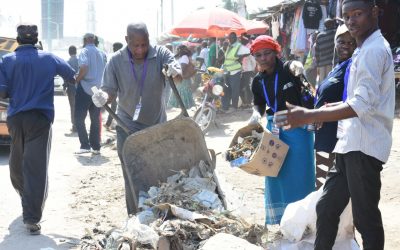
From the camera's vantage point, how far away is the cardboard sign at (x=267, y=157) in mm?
4875

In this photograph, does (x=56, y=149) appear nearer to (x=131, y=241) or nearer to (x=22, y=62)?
(x=22, y=62)

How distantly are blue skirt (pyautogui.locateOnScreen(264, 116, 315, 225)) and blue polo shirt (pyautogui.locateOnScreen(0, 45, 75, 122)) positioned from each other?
2328 mm

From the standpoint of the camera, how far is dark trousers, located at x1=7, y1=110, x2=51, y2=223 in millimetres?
5820

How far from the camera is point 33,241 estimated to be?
18.4 ft

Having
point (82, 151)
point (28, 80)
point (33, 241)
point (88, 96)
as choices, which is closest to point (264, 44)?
point (28, 80)

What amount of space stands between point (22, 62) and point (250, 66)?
10218 mm

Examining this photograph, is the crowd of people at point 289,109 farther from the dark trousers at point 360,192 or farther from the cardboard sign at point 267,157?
the cardboard sign at point 267,157

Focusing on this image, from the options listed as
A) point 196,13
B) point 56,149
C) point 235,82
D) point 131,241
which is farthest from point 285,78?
point 196,13

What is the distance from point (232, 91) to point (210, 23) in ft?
7.91

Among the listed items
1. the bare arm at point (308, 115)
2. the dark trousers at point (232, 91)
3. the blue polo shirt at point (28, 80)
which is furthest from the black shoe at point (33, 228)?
the dark trousers at point (232, 91)

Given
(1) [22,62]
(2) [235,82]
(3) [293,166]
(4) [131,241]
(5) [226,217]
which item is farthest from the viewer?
(2) [235,82]

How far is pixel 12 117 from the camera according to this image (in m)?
5.93

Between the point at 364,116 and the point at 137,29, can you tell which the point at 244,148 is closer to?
the point at 137,29

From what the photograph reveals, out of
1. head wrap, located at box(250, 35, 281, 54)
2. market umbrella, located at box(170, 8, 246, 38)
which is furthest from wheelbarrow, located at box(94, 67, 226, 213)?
market umbrella, located at box(170, 8, 246, 38)
